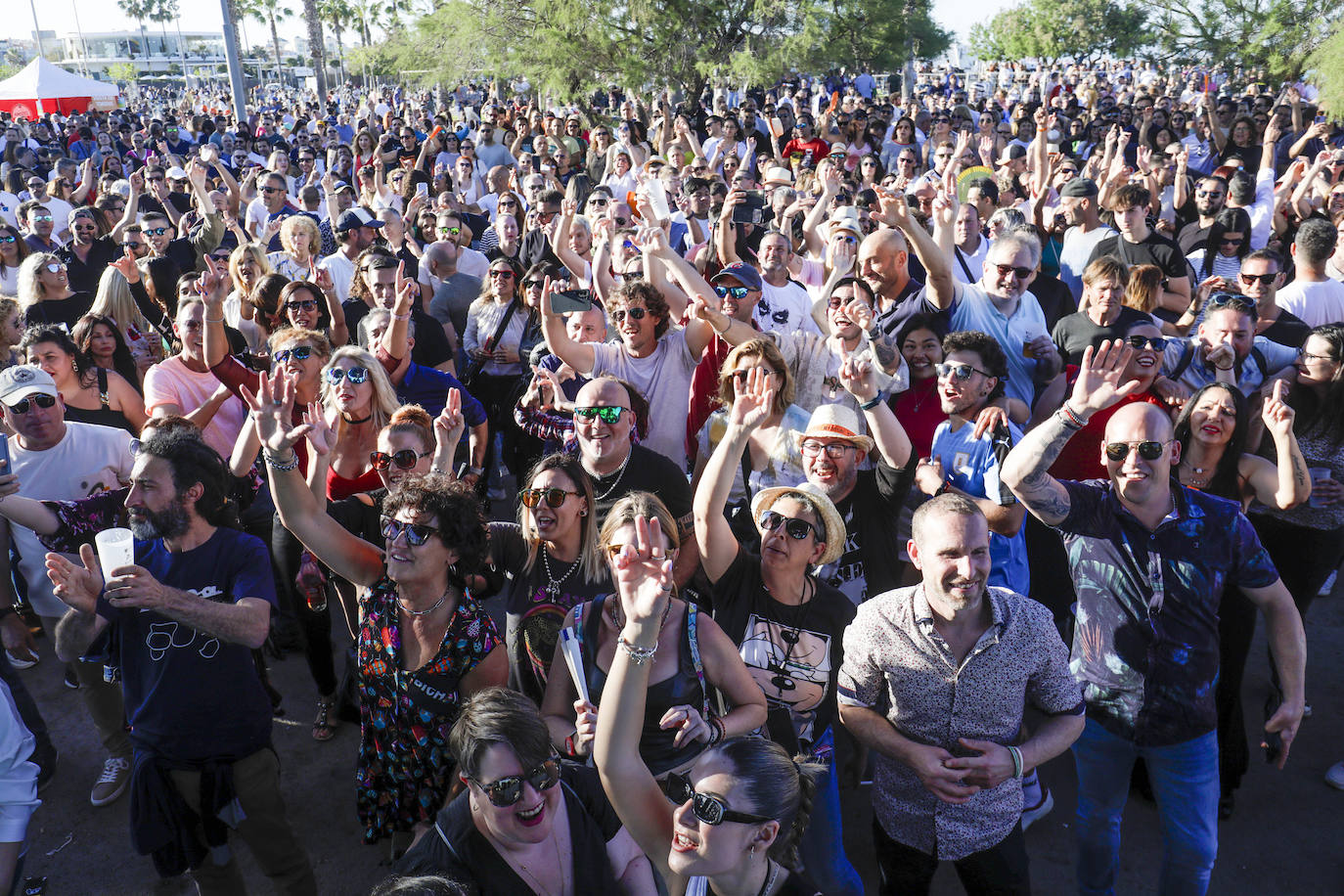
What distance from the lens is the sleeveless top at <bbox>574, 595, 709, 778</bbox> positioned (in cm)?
261

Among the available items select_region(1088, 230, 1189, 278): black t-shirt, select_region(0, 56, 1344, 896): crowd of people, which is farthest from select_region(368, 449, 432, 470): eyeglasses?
select_region(1088, 230, 1189, 278): black t-shirt

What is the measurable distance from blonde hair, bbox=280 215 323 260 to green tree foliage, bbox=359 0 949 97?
46.3 ft

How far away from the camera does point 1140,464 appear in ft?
9.02

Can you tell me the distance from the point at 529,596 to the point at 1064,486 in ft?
5.71

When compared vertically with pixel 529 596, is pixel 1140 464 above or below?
above

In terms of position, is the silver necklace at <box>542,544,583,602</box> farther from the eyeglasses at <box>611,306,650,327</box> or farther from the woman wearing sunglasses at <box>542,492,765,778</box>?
the eyeglasses at <box>611,306,650,327</box>

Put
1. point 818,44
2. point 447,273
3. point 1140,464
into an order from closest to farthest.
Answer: point 1140,464 → point 447,273 → point 818,44

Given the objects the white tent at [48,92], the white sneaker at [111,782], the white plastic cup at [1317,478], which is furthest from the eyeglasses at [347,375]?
the white tent at [48,92]

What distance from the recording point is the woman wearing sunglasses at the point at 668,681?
2607mm

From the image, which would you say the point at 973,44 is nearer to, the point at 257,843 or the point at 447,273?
the point at 447,273

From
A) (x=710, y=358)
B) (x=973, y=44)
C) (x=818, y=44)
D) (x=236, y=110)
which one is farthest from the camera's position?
(x=973, y=44)

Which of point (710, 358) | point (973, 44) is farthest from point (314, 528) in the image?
point (973, 44)

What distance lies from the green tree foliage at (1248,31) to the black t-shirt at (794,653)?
62.1 ft

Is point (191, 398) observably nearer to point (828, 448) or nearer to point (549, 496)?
point (549, 496)
